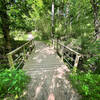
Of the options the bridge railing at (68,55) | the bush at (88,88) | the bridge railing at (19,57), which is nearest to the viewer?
the bush at (88,88)

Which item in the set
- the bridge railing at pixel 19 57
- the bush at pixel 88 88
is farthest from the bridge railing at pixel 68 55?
the bridge railing at pixel 19 57

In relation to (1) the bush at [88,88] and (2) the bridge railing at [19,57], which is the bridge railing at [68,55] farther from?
(2) the bridge railing at [19,57]

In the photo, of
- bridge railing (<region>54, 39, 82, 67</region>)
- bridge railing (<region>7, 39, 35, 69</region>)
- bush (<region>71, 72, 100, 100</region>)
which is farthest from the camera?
bridge railing (<region>54, 39, 82, 67</region>)

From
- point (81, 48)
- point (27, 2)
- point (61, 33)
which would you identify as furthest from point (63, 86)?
point (61, 33)

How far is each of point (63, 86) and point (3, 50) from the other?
18.8 feet

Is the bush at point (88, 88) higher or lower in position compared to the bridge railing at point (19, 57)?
lower

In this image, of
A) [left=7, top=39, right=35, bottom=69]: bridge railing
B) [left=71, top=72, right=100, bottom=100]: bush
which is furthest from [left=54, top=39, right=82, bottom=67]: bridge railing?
[left=7, top=39, right=35, bottom=69]: bridge railing

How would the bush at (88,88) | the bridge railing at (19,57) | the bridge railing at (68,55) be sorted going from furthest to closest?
the bridge railing at (68,55) < the bridge railing at (19,57) < the bush at (88,88)

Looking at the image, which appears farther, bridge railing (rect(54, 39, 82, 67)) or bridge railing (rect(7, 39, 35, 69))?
bridge railing (rect(54, 39, 82, 67))

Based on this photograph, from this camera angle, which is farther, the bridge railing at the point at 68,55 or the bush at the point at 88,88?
the bridge railing at the point at 68,55

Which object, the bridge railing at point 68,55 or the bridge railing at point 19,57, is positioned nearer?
the bridge railing at point 19,57

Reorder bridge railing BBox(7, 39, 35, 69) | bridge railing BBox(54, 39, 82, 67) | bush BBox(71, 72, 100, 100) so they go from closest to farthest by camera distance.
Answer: bush BBox(71, 72, 100, 100), bridge railing BBox(7, 39, 35, 69), bridge railing BBox(54, 39, 82, 67)

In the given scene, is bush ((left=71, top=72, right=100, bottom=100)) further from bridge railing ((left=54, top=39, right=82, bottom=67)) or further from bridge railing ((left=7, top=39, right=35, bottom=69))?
bridge railing ((left=7, top=39, right=35, bottom=69))

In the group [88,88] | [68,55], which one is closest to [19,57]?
[68,55]
